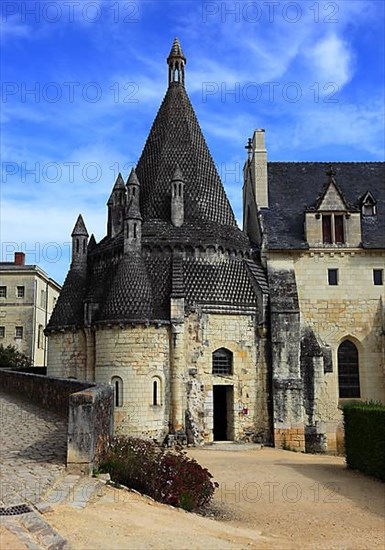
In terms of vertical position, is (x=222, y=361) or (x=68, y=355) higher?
(x=68, y=355)

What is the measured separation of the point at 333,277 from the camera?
27250mm

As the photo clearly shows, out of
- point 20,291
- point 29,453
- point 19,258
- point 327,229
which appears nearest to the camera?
point 29,453

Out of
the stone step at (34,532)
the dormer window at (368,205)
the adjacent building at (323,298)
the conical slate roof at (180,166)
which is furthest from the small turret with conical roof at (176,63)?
the stone step at (34,532)

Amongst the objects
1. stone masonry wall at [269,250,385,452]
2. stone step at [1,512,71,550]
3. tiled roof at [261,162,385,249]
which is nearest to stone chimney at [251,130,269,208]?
tiled roof at [261,162,385,249]

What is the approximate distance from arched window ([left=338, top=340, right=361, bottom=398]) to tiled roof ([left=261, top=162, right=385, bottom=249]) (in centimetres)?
486

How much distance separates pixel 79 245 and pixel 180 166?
600 cm

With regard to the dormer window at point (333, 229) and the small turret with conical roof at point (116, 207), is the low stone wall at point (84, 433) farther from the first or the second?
the dormer window at point (333, 229)

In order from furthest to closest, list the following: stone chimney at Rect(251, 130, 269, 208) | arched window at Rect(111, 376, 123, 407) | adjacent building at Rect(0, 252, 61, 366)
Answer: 1. adjacent building at Rect(0, 252, 61, 366)
2. stone chimney at Rect(251, 130, 269, 208)
3. arched window at Rect(111, 376, 123, 407)

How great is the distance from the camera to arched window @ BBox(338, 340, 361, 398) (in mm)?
26672

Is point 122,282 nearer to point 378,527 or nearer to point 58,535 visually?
point 378,527

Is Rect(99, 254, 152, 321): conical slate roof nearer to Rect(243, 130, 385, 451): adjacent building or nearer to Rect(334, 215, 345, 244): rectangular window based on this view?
Rect(243, 130, 385, 451): adjacent building

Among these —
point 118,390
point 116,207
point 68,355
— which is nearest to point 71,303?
point 68,355

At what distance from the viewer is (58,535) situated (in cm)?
686

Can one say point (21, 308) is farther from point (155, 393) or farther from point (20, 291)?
point (155, 393)
